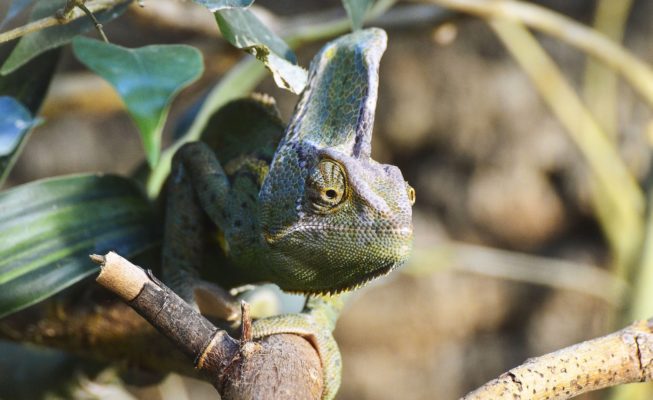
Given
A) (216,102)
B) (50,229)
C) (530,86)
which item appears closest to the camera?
(50,229)

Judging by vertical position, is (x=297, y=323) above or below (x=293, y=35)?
below

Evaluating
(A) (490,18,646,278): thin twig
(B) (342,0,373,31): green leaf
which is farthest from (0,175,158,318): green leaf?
(A) (490,18,646,278): thin twig

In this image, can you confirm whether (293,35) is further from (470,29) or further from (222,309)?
(470,29)

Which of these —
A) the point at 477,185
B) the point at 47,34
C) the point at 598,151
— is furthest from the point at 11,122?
the point at 477,185

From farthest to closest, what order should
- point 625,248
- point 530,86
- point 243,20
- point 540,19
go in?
1. point 530,86
2. point 625,248
3. point 540,19
4. point 243,20

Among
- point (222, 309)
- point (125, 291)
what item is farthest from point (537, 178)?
point (125, 291)

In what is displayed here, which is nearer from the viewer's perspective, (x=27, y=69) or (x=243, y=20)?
(x=243, y=20)

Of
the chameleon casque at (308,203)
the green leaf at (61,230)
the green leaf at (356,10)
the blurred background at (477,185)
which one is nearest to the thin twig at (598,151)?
the blurred background at (477,185)
